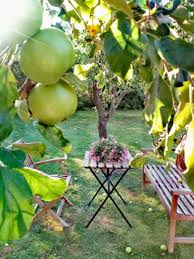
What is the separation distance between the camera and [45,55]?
41 centimetres

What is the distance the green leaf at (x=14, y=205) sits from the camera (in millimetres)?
407

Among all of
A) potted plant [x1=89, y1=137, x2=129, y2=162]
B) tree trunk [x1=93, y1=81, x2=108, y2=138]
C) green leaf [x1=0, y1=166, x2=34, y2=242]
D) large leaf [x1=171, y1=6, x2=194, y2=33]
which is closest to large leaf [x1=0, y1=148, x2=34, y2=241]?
green leaf [x1=0, y1=166, x2=34, y2=242]

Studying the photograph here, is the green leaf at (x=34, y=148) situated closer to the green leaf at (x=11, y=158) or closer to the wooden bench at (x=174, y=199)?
the green leaf at (x=11, y=158)

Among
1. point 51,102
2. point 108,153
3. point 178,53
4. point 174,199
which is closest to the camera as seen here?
point 178,53

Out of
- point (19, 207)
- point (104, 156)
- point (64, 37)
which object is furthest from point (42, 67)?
point (104, 156)

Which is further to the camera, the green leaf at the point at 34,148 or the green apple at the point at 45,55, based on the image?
the green leaf at the point at 34,148

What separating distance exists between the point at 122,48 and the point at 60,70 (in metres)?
0.10

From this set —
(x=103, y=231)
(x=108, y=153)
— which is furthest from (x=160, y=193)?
(x=108, y=153)

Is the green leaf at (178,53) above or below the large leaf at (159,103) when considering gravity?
above

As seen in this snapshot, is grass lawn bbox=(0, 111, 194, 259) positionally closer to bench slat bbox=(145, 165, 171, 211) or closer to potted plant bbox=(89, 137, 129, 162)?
bench slat bbox=(145, 165, 171, 211)

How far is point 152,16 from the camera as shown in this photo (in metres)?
0.41

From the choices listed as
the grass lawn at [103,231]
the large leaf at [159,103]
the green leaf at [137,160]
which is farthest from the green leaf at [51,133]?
the grass lawn at [103,231]

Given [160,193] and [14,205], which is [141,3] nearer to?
[14,205]

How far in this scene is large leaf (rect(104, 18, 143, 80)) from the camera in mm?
355
